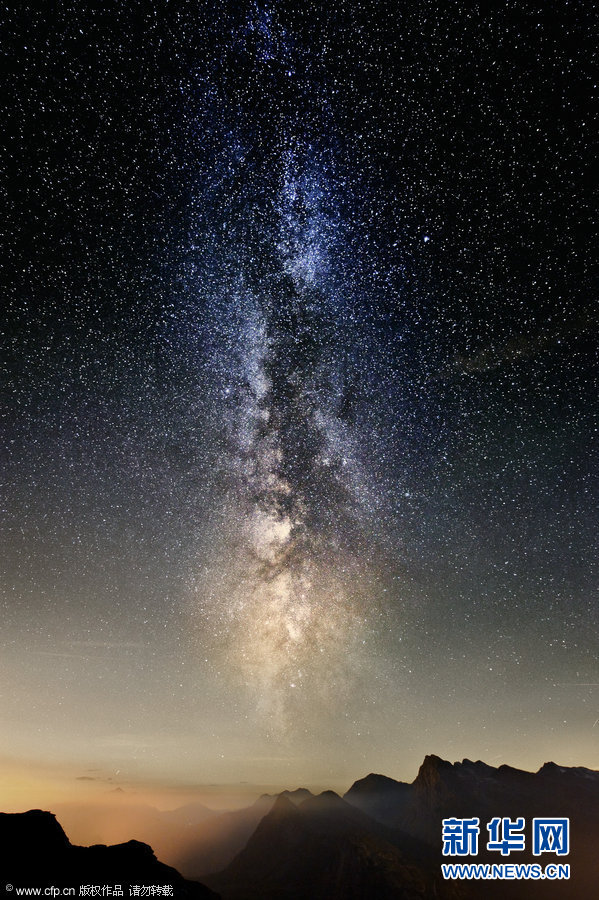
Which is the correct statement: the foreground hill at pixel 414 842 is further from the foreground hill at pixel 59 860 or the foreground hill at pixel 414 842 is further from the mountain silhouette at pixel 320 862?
the foreground hill at pixel 59 860

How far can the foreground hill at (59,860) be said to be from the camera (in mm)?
40469

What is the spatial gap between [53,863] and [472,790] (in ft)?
566

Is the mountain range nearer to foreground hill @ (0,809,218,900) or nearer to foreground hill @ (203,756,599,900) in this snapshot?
foreground hill @ (0,809,218,900)

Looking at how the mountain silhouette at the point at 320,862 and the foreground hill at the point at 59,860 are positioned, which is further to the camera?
the mountain silhouette at the point at 320,862

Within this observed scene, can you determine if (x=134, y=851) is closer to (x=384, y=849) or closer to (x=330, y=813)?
(x=384, y=849)

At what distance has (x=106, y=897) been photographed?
119 feet

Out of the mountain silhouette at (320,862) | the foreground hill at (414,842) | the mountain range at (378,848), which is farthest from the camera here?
the foreground hill at (414,842)

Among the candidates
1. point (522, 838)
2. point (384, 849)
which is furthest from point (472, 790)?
point (522, 838)

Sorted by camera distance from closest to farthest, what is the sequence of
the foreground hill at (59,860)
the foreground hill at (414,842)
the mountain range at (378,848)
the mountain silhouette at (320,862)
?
1. the foreground hill at (59,860)
2. the mountain range at (378,848)
3. the mountain silhouette at (320,862)
4. the foreground hill at (414,842)

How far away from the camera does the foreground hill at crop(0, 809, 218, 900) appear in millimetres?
40469

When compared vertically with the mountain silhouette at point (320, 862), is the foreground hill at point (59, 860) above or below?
above

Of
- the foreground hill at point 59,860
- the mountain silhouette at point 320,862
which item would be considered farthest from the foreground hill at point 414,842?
the foreground hill at point 59,860

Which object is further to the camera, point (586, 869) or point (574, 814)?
point (574, 814)

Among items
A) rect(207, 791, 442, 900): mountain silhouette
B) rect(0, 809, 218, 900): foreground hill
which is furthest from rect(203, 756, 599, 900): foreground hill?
rect(0, 809, 218, 900): foreground hill
